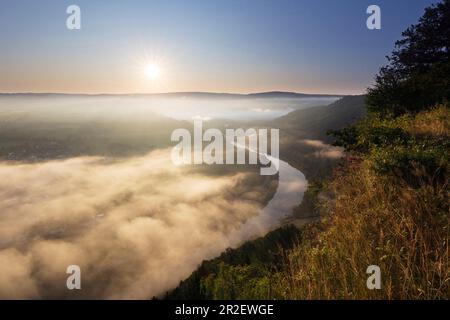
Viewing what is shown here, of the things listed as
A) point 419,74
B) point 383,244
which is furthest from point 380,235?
point 419,74

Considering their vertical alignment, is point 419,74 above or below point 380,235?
above

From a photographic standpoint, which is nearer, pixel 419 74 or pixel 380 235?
pixel 380 235

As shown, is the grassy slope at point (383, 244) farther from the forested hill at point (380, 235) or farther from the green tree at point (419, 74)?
Answer: the green tree at point (419, 74)

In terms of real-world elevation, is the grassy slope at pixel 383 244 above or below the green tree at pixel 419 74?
below

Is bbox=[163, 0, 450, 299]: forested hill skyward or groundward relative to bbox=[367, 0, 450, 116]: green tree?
groundward

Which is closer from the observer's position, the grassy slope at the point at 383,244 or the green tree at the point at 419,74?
the grassy slope at the point at 383,244

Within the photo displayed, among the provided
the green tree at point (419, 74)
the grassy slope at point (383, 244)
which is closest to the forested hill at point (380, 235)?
the grassy slope at point (383, 244)

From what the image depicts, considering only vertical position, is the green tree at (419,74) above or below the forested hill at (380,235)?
above

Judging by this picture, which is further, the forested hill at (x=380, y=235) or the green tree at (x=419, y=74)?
Result: the green tree at (x=419, y=74)

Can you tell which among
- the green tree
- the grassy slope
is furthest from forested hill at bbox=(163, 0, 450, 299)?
the green tree

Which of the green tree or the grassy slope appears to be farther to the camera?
the green tree

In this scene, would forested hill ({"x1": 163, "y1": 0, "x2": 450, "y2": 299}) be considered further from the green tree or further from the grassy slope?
the green tree

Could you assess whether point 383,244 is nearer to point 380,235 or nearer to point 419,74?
point 380,235

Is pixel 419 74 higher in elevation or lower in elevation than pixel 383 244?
higher
